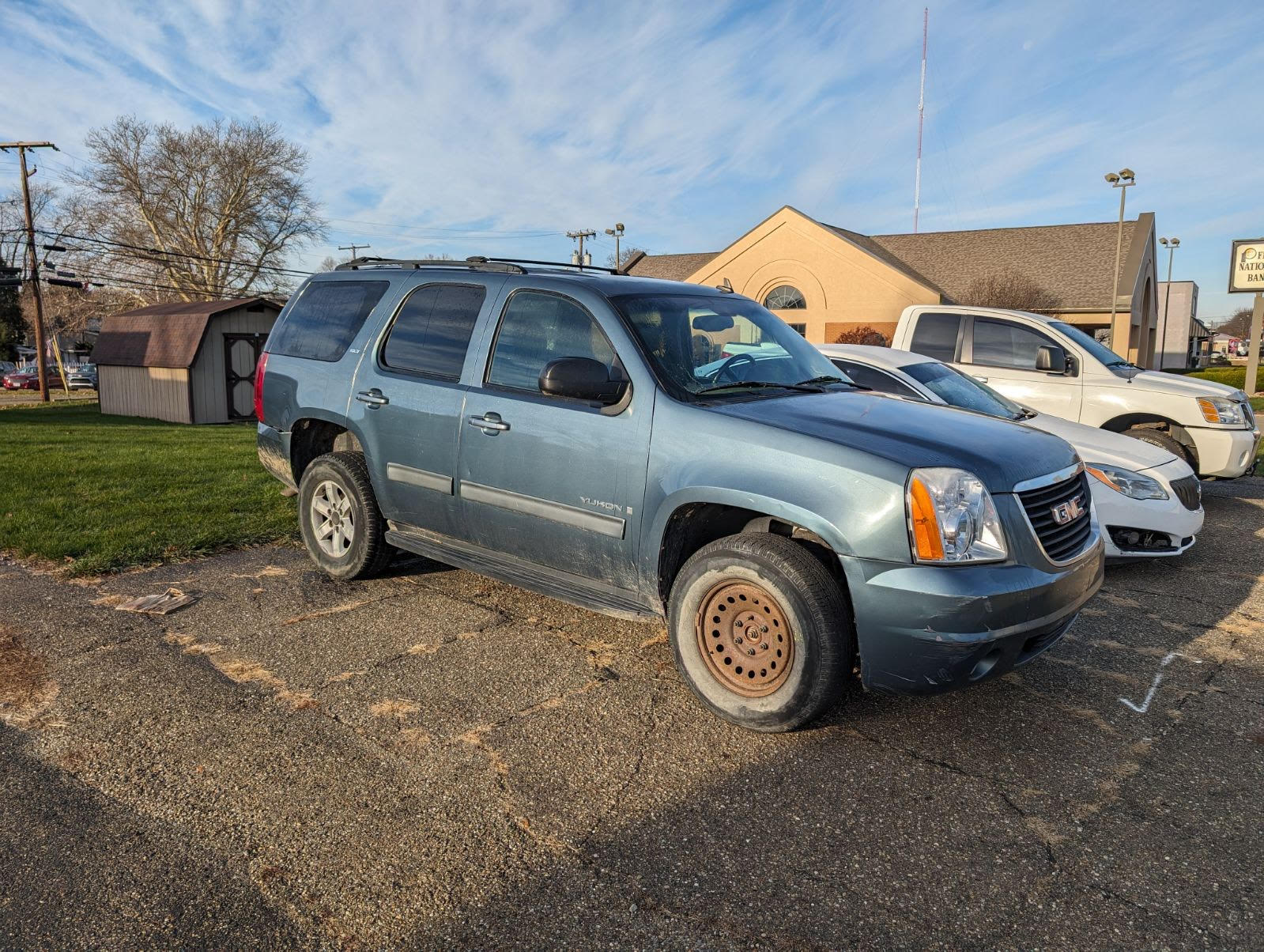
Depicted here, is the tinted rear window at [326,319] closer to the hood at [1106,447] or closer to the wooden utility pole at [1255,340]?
the hood at [1106,447]

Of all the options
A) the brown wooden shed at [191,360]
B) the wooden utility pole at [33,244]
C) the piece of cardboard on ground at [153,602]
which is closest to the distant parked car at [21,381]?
the wooden utility pole at [33,244]

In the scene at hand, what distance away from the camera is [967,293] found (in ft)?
125

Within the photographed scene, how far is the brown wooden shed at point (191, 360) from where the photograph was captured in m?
27.8

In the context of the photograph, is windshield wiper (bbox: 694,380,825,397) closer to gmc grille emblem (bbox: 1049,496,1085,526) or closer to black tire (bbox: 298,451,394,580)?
gmc grille emblem (bbox: 1049,496,1085,526)

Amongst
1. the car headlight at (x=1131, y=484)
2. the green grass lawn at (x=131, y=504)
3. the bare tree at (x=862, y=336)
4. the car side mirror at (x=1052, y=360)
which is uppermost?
the bare tree at (x=862, y=336)

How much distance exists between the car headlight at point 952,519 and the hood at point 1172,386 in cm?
658

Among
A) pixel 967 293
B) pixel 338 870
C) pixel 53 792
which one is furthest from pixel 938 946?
pixel 967 293

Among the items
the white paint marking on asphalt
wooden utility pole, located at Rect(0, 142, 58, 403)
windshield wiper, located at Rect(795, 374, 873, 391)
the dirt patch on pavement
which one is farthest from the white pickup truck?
wooden utility pole, located at Rect(0, 142, 58, 403)

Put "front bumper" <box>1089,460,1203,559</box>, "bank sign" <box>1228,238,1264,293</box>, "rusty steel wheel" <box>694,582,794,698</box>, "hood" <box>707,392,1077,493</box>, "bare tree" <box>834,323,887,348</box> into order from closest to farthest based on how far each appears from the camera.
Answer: "hood" <box>707,392,1077,493</box> → "rusty steel wheel" <box>694,582,794,698</box> → "front bumper" <box>1089,460,1203,559</box> → "bank sign" <box>1228,238,1264,293</box> → "bare tree" <box>834,323,887,348</box>

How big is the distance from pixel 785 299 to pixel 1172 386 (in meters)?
32.3

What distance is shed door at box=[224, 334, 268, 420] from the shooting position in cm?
2873

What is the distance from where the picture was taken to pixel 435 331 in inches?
194

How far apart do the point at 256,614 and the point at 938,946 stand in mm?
3971

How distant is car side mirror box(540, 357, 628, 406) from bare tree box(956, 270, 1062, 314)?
112ft
